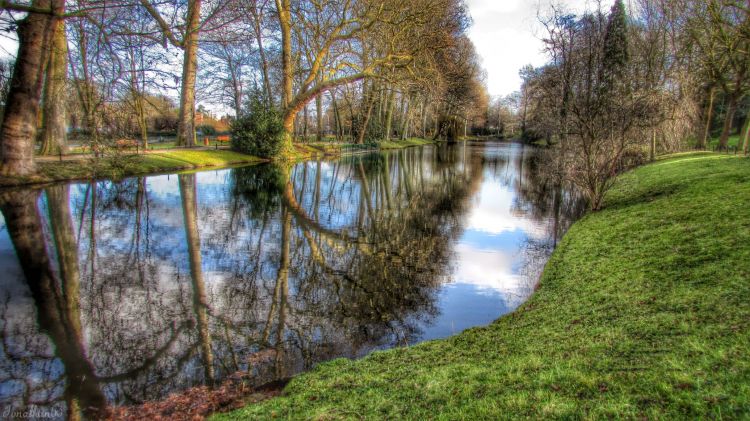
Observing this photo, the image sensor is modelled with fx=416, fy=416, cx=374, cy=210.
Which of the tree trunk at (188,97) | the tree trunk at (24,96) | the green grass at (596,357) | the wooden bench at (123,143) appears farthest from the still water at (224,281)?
the tree trunk at (188,97)

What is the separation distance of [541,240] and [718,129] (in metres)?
43.1

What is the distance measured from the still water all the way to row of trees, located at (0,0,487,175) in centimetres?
383

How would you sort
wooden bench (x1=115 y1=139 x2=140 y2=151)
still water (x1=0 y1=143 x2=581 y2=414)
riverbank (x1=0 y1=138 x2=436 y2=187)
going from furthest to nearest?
1. wooden bench (x1=115 y1=139 x2=140 y2=151)
2. riverbank (x1=0 y1=138 x2=436 y2=187)
3. still water (x1=0 y1=143 x2=581 y2=414)

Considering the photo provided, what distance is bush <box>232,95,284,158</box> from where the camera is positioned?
30312 millimetres

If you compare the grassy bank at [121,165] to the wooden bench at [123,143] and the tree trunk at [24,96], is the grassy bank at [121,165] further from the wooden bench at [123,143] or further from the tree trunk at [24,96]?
the tree trunk at [24,96]

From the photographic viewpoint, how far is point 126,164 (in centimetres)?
2014

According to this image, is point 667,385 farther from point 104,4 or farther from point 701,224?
point 104,4

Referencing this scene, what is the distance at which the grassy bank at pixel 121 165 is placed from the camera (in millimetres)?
17266

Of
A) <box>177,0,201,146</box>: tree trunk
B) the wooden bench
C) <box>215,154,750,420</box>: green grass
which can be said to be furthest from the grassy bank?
<box>215,154,750,420</box>: green grass

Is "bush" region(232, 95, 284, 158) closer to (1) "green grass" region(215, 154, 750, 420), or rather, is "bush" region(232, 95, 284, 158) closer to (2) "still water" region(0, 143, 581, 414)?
(2) "still water" region(0, 143, 581, 414)

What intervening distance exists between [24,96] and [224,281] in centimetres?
1311

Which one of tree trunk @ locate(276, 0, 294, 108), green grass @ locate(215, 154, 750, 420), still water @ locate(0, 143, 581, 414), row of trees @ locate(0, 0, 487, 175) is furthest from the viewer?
tree trunk @ locate(276, 0, 294, 108)

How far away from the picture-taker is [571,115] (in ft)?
40.8

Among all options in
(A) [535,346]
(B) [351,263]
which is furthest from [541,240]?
(A) [535,346]
